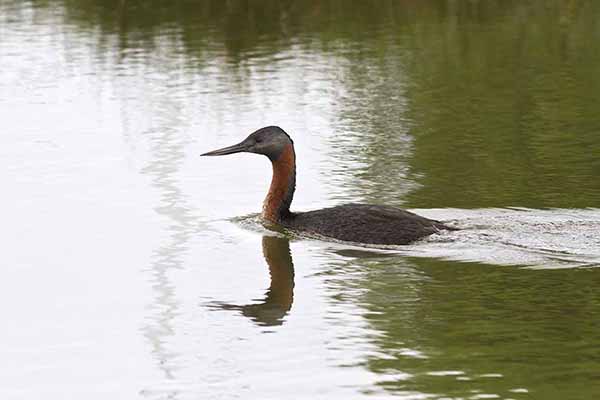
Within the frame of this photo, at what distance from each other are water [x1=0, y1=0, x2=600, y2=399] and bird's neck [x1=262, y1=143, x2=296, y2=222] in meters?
0.22

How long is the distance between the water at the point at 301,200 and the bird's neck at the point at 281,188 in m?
0.22

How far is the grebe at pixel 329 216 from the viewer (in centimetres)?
1113

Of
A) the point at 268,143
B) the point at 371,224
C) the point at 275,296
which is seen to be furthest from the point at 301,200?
the point at 275,296

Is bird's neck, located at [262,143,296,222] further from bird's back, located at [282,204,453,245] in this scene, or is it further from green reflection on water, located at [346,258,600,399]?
green reflection on water, located at [346,258,600,399]

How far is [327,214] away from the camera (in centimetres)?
1151

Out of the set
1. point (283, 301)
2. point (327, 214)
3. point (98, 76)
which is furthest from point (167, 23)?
point (283, 301)

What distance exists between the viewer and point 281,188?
12.2 m

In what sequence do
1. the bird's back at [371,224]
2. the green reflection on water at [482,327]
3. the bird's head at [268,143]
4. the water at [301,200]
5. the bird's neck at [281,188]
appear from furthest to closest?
the bird's head at [268,143] < the bird's neck at [281,188] < the bird's back at [371,224] < the water at [301,200] < the green reflection on water at [482,327]

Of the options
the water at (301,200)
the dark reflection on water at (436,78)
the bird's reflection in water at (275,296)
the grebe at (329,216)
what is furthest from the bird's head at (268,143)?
the bird's reflection in water at (275,296)

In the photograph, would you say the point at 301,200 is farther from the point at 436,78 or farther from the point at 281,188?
the point at 436,78

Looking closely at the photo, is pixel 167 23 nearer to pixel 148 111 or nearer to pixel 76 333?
pixel 148 111

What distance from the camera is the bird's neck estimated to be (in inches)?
475

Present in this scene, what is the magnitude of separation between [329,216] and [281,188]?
844 millimetres

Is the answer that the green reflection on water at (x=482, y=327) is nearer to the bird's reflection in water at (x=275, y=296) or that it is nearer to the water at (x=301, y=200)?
the water at (x=301, y=200)
